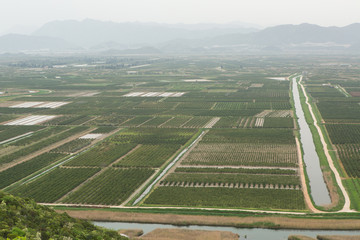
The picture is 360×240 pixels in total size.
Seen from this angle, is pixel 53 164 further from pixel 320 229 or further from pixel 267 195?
pixel 320 229

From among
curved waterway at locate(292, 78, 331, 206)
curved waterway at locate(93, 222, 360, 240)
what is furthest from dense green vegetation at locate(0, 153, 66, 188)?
curved waterway at locate(292, 78, 331, 206)

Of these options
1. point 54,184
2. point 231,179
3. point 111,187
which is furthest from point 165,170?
point 54,184

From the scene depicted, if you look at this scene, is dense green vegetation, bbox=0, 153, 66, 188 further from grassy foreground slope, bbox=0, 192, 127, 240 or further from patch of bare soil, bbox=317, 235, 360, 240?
patch of bare soil, bbox=317, 235, 360, 240

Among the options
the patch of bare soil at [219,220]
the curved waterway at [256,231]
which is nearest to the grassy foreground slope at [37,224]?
the curved waterway at [256,231]

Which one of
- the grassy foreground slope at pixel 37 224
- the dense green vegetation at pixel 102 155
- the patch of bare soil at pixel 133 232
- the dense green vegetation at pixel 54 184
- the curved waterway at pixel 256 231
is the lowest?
the patch of bare soil at pixel 133 232

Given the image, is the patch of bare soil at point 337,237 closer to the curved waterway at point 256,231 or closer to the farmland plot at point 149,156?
the curved waterway at point 256,231

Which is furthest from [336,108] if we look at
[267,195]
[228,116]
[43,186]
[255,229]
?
[43,186]
